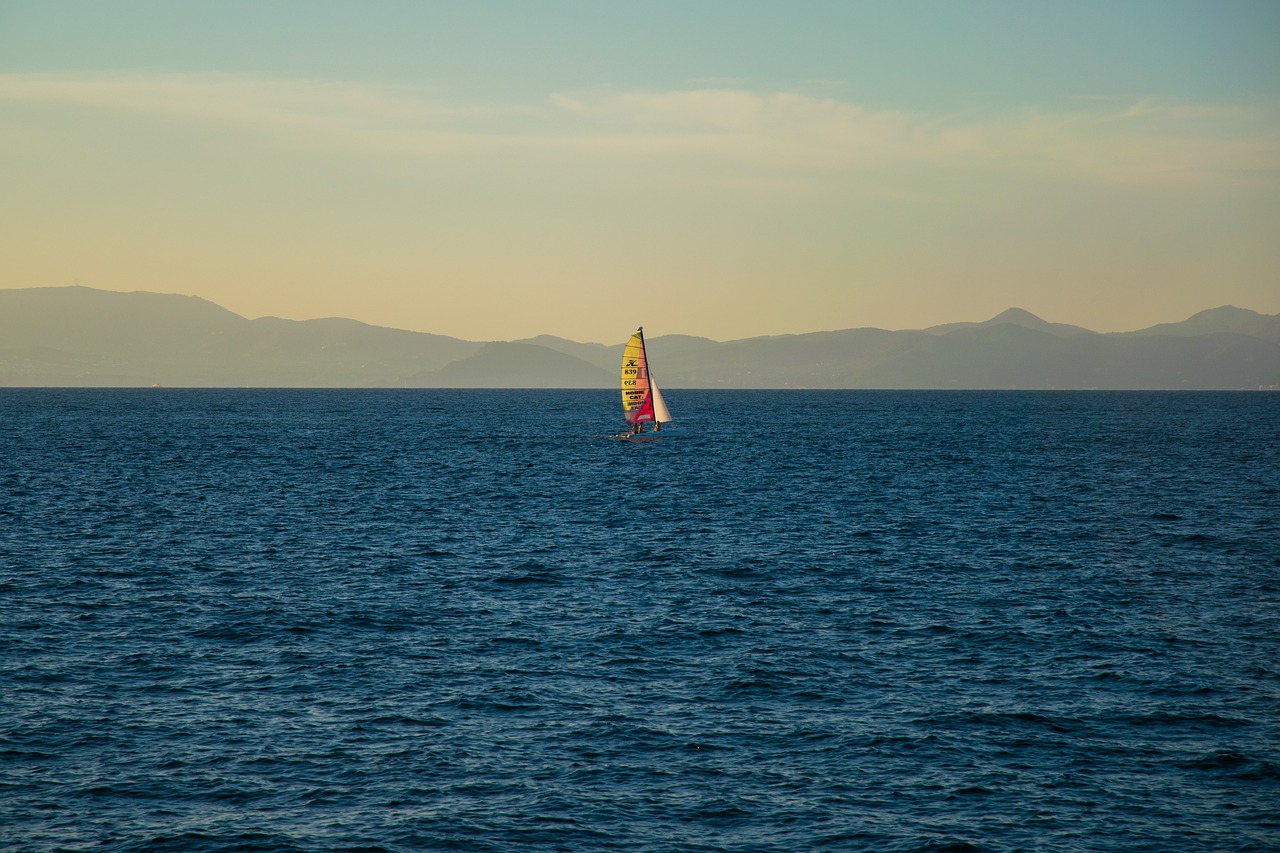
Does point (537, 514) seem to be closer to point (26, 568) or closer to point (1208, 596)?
point (26, 568)

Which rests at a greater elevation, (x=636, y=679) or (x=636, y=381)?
(x=636, y=381)

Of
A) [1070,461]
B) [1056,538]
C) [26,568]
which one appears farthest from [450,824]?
[1070,461]

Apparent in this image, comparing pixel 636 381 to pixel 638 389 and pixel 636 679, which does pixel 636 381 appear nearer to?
pixel 638 389

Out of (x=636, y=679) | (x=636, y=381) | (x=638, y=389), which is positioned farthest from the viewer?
(x=638, y=389)

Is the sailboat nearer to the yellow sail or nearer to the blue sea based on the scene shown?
the yellow sail

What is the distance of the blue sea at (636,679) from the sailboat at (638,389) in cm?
4751

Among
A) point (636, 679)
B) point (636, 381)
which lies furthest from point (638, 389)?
point (636, 679)

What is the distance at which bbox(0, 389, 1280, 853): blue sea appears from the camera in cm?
2267

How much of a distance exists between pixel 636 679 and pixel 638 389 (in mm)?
95691

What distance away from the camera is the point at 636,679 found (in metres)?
31.9

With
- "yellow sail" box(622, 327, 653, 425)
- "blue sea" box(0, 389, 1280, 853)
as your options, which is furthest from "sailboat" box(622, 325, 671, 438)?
"blue sea" box(0, 389, 1280, 853)

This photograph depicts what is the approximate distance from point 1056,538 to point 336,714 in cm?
4495

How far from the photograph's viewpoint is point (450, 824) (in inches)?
874

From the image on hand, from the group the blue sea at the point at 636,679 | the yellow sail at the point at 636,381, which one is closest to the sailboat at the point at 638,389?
the yellow sail at the point at 636,381
